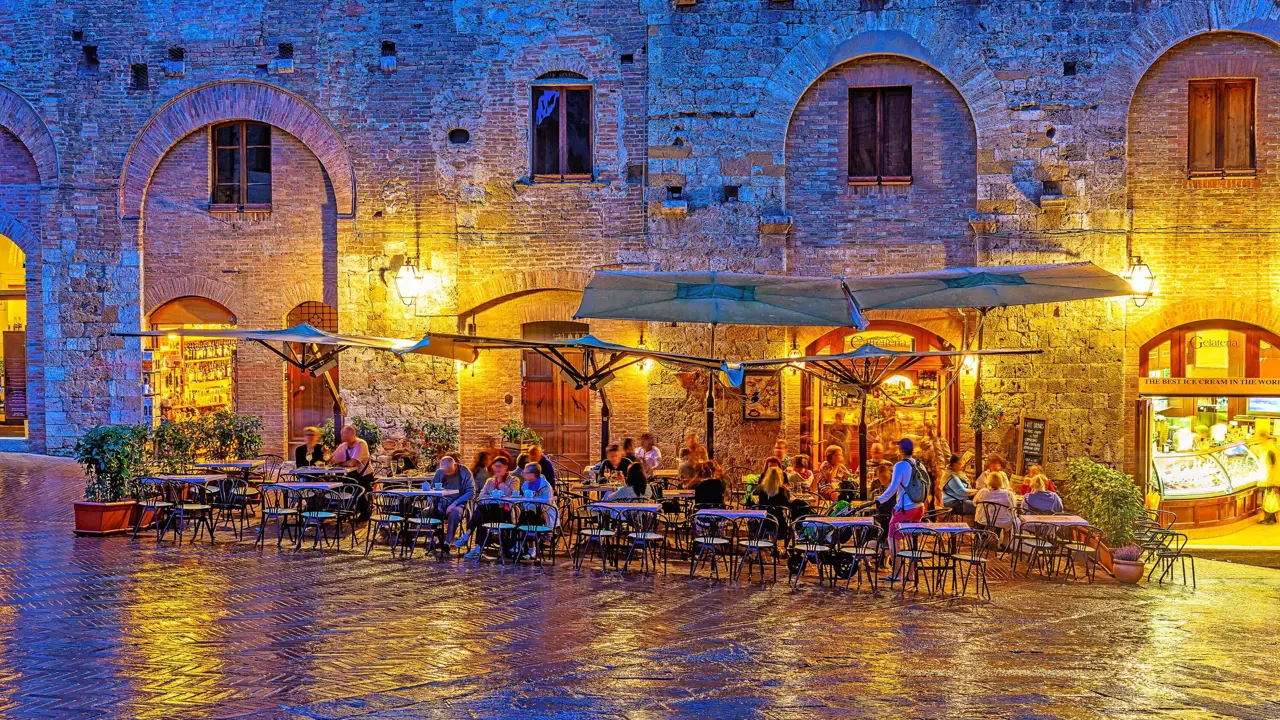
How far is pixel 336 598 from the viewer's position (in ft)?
34.5

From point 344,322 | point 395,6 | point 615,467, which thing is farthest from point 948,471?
point 395,6

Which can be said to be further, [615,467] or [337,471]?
[615,467]

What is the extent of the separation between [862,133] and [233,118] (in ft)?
29.9

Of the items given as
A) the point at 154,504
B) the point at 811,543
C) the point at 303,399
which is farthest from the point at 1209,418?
the point at 154,504

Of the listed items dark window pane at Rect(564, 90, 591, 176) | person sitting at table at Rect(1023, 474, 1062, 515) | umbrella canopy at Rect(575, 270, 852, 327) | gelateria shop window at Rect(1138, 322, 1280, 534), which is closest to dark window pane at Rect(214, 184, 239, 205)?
dark window pane at Rect(564, 90, 591, 176)

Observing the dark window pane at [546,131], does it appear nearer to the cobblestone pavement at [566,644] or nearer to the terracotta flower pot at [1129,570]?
the cobblestone pavement at [566,644]

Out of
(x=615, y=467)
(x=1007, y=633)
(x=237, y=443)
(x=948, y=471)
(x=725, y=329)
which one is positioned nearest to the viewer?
(x=1007, y=633)

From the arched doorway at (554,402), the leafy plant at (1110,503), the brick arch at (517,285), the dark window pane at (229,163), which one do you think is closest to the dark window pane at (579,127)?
the brick arch at (517,285)

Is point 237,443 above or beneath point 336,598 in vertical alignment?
above

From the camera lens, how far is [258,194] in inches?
726

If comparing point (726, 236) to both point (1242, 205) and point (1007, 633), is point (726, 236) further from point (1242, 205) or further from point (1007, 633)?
point (1007, 633)

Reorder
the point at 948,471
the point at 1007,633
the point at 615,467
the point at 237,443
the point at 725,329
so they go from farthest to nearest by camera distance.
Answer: the point at 725,329 < the point at 237,443 < the point at 615,467 < the point at 948,471 < the point at 1007,633

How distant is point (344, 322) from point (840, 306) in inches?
299

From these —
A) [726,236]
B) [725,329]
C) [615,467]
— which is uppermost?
[726,236]
